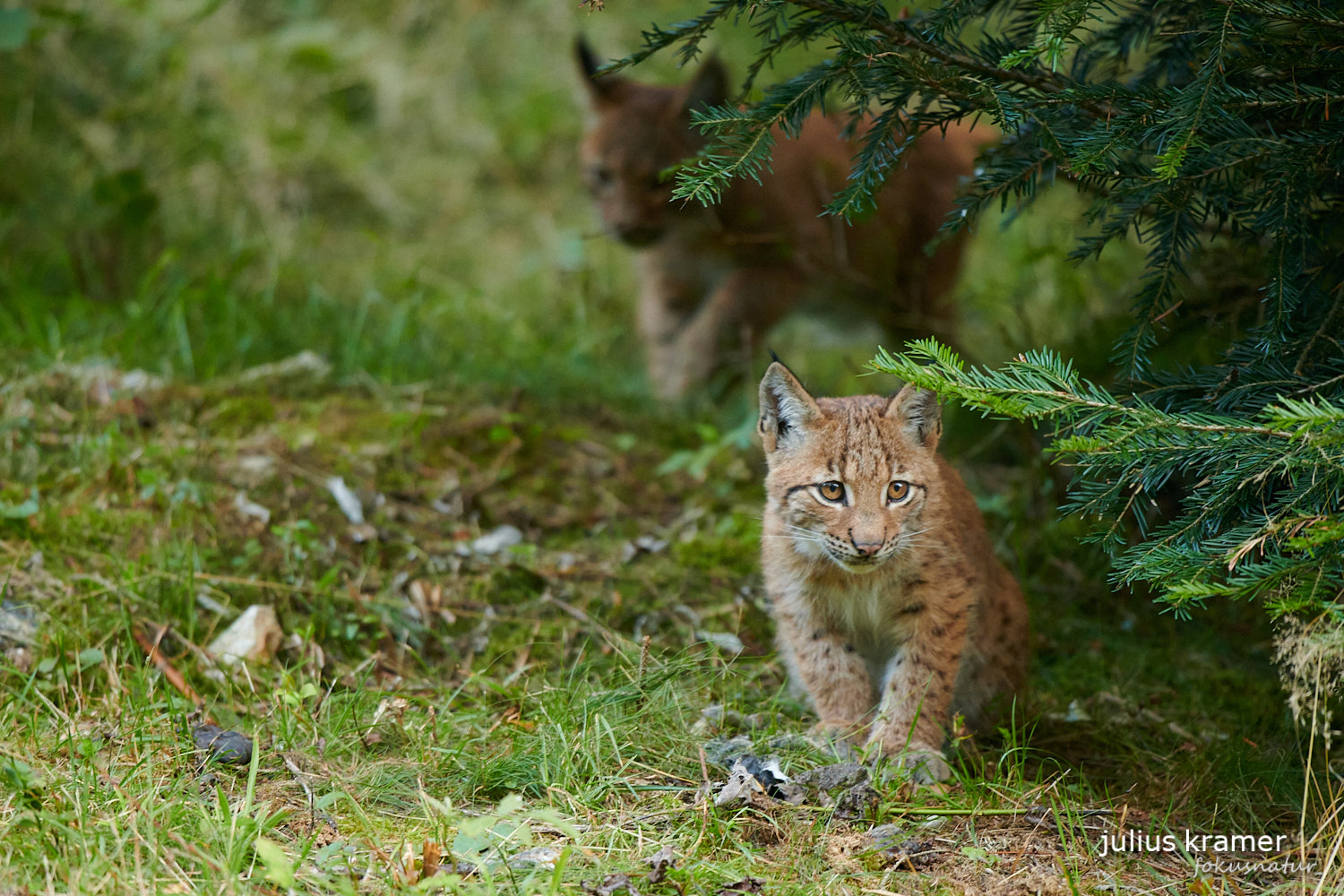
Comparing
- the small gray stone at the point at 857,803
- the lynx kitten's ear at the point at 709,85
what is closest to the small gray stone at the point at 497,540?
the small gray stone at the point at 857,803

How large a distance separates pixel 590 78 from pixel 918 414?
3.31 m

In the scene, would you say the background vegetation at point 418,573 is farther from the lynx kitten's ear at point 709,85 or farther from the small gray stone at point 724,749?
the lynx kitten's ear at point 709,85

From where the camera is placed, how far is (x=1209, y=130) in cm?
277

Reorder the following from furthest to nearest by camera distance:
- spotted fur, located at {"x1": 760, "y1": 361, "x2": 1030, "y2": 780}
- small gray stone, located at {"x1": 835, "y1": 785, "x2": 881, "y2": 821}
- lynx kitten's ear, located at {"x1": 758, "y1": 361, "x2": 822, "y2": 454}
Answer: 1. lynx kitten's ear, located at {"x1": 758, "y1": 361, "x2": 822, "y2": 454}
2. spotted fur, located at {"x1": 760, "y1": 361, "x2": 1030, "y2": 780}
3. small gray stone, located at {"x1": 835, "y1": 785, "x2": 881, "y2": 821}

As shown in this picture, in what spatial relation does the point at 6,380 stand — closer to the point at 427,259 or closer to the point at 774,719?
the point at 774,719

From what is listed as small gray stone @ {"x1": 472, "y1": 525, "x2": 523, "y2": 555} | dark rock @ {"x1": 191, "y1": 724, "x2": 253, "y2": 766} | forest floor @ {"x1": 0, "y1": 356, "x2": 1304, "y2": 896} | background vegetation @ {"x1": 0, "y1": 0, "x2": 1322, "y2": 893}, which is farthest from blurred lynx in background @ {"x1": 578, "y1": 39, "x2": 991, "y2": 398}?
dark rock @ {"x1": 191, "y1": 724, "x2": 253, "y2": 766}

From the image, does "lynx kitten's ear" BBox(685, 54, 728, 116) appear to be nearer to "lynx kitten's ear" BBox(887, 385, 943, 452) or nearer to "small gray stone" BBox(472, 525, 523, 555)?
"small gray stone" BBox(472, 525, 523, 555)

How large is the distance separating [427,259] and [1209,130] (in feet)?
20.6

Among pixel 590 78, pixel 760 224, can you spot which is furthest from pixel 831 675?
pixel 590 78

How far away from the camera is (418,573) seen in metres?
4.18

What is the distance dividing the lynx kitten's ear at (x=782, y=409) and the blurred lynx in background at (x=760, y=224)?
236 centimetres

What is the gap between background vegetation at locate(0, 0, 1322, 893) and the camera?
8.98 ft

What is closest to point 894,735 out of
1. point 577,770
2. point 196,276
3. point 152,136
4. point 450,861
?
point 577,770

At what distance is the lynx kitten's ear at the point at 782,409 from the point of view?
3455 mm
